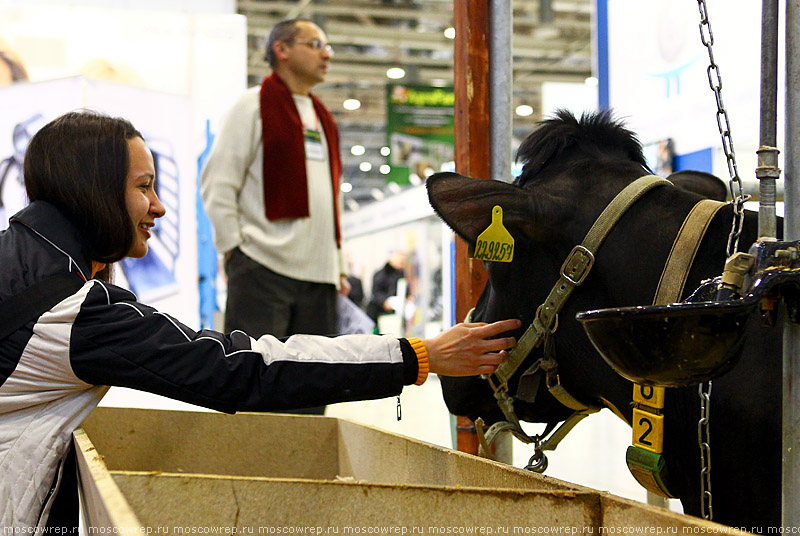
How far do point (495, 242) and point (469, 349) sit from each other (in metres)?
0.21

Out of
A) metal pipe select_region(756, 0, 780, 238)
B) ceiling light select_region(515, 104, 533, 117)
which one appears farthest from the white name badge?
ceiling light select_region(515, 104, 533, 117)

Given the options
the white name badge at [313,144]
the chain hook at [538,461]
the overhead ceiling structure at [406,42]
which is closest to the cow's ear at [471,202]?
the chain hook at [538,461]

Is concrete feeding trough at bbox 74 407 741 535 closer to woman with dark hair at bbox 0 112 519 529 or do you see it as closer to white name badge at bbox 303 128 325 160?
woman with dark hair at bbox 0 112 519 529

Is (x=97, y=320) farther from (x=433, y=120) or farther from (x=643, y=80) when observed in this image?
(x=433, y=120)

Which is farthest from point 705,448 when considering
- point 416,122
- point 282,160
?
point 416,122

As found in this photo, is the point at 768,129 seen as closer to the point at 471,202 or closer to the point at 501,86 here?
the point at 471,202

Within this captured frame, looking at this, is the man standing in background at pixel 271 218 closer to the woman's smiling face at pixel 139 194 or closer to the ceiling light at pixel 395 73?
the woman's smiling face at pixel 139 194

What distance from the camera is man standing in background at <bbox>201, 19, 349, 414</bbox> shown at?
130 inches

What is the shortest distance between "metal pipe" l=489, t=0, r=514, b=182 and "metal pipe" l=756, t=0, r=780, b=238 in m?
1.18

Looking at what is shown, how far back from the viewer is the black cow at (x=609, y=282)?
4.70 ft

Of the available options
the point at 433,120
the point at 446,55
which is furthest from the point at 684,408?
the point at 446,55

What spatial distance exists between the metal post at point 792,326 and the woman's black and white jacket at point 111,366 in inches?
25.7

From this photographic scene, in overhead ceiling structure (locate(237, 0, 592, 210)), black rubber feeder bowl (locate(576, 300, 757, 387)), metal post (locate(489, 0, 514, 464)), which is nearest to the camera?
black rubber feeder bowl (locate(576, 300, 757, 387))

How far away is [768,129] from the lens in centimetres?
118
